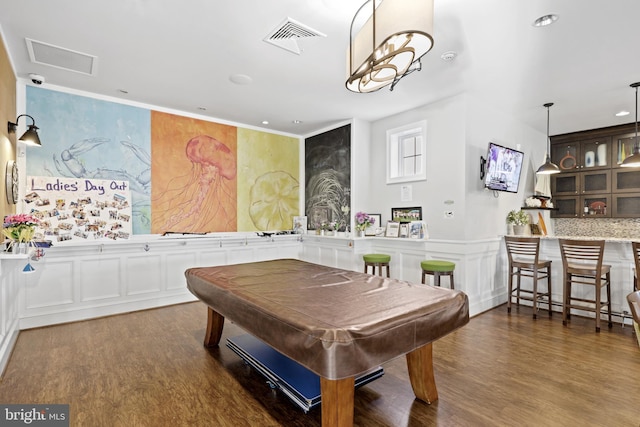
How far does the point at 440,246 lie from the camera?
4250mm

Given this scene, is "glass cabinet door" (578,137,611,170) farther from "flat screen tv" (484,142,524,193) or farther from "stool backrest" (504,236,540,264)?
"stool backrest" (504,236,540,264)

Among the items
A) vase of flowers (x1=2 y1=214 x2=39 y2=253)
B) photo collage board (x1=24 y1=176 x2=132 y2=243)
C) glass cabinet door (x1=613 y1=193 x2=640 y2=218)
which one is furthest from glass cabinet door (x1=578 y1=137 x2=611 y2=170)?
vase of flowers (x1=2 y1=214 x2=39 y2=253)

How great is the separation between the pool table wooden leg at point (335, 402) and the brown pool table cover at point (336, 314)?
0.22 metres

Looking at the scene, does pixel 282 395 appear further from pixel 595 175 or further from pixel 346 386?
pixel 595 175

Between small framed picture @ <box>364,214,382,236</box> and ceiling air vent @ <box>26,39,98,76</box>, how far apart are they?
4080mm

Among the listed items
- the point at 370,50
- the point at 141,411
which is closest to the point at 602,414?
the point at 370,50

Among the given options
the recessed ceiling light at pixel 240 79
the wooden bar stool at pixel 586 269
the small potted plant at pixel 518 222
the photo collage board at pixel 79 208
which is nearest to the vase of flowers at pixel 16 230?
the photo collage board at pixel 79 208

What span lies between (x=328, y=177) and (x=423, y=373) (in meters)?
3.90

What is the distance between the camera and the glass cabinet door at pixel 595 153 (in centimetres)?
547

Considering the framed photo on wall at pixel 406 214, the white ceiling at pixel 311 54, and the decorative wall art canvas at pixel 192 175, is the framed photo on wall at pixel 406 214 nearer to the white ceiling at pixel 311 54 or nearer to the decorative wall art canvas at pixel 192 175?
the white ceiling at pixel 311 54

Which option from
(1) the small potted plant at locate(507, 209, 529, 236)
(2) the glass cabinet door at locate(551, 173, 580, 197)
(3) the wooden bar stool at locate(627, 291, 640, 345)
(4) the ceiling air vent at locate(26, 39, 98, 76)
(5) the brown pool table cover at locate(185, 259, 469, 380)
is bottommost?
(5) the brown pool table cover at locate(185, 259, 469, 380)

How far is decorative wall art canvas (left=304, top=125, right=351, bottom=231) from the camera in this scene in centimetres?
526

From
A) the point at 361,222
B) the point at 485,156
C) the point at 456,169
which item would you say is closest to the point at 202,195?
the point at 361,222

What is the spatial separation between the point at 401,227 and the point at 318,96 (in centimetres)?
226
